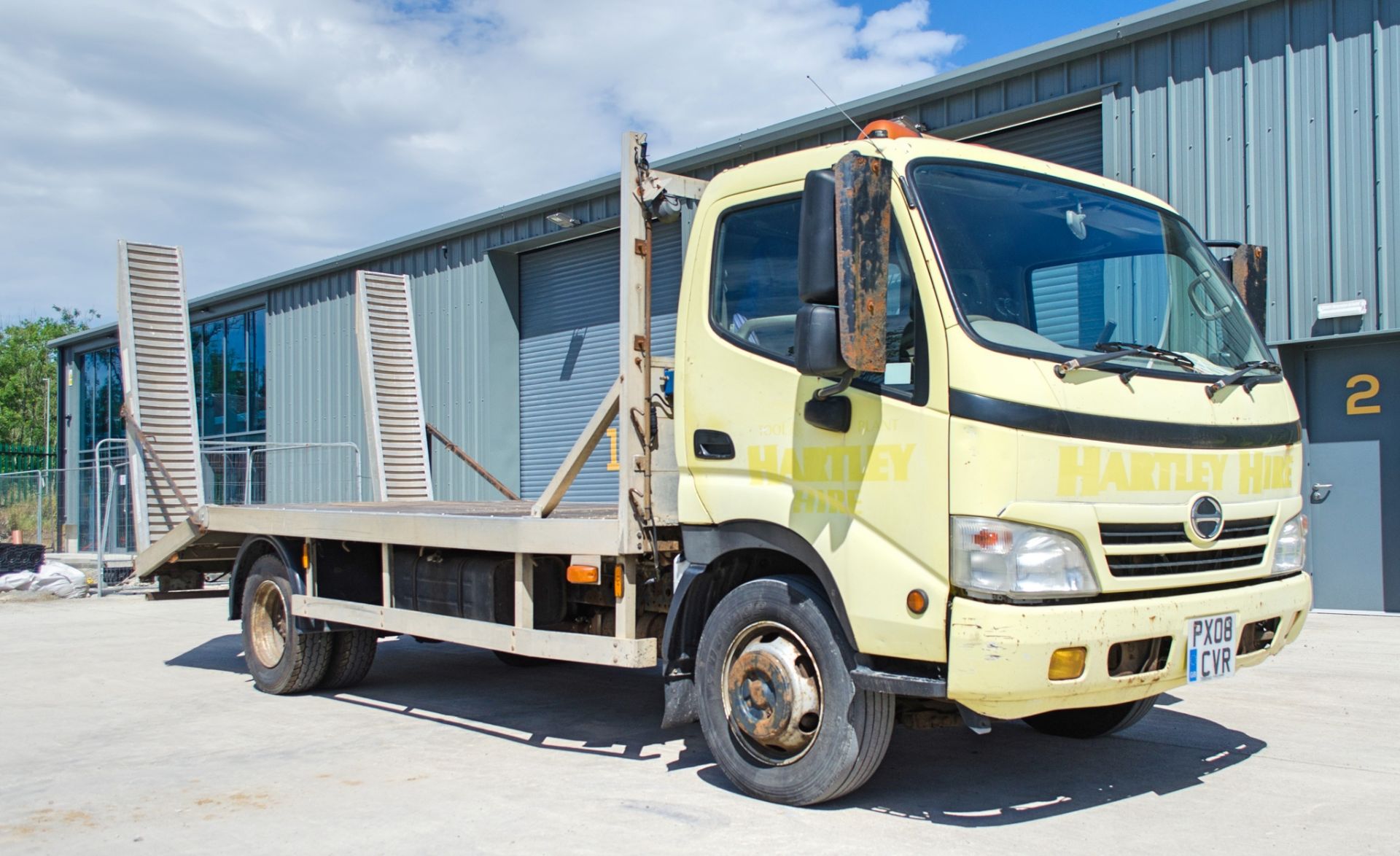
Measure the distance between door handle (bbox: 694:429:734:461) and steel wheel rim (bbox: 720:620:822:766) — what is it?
73cm

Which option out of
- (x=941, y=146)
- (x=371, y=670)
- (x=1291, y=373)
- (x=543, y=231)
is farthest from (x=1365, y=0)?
(x=543, y=231)

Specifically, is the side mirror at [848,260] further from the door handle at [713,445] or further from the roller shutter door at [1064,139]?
the roller shutter door at [1064,139]

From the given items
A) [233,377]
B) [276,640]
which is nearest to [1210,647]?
[276,640]

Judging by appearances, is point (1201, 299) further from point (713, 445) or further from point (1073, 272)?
point (713, 445)

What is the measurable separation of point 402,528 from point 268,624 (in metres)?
2.09

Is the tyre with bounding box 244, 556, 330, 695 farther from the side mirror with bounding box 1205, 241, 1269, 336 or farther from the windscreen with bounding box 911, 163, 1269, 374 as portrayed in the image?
the side mirror with bounding box 1205, 241, 1269, 336

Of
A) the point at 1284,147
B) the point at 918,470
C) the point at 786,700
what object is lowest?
the point at 786,700

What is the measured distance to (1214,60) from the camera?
35.2 ft

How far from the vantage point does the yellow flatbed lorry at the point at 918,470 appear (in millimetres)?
4000

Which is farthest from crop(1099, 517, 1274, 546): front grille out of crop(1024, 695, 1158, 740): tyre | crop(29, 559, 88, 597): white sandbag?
crop(29, 559, 88, 597): white sandbag

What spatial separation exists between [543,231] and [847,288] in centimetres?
1406

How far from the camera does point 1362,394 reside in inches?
404

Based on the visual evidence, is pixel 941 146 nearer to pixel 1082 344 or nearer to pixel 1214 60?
pixel 1082 344

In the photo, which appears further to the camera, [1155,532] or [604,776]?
[604,776]
